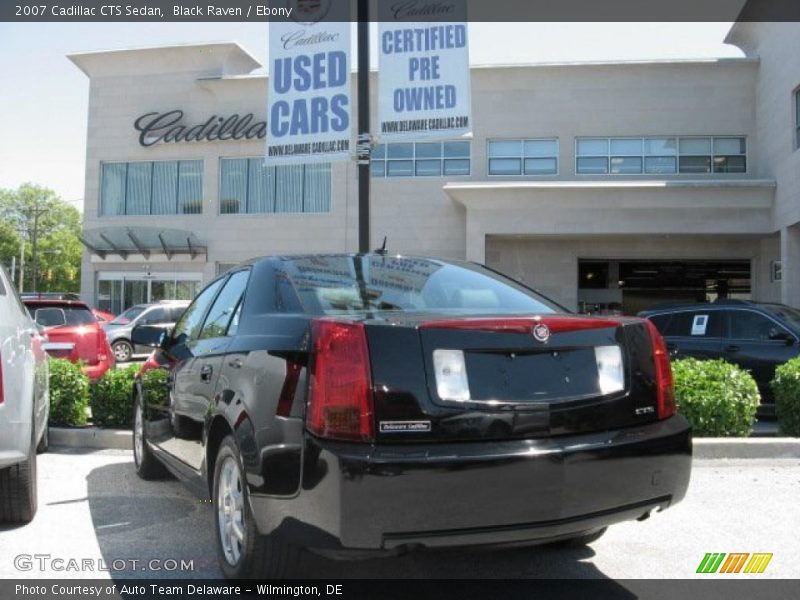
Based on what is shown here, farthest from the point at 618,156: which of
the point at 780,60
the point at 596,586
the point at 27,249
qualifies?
the point at 27,249

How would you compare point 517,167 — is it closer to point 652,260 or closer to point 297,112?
point 652,260

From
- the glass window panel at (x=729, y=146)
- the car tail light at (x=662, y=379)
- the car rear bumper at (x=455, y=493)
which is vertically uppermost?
the glass window panel at (x=729, y=146)

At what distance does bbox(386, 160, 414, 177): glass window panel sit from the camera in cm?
2372

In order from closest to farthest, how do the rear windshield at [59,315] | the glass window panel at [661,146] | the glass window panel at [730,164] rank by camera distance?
1. the rear windshield at [59,315]
2. the glass window panel at [730,164]
3. the glass window panel at [661,146]

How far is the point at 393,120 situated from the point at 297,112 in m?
1.11

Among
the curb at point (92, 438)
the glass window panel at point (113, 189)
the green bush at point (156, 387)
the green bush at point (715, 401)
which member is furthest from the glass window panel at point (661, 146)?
the green bush at point (156, 387)

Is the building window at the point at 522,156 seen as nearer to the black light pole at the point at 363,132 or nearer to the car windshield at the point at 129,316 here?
the car windshield at the point at 129,316

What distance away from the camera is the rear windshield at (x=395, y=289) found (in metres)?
3.38

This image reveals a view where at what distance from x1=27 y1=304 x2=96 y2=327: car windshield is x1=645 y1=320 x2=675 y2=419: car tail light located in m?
8.16

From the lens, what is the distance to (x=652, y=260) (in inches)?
927

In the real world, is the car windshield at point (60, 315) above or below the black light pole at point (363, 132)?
below

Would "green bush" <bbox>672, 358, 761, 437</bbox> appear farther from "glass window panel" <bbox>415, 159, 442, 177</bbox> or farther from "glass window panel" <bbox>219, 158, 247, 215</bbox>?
"glass window panel" <bbox>219, 158, 247, 215</bbox>

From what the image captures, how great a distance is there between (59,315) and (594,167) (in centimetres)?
1767

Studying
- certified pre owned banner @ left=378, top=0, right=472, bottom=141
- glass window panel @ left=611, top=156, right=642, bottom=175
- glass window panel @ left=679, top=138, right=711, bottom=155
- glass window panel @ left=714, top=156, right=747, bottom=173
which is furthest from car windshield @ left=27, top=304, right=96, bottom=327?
glass window panel @ left=714, top=156, right=747, bottom=173
